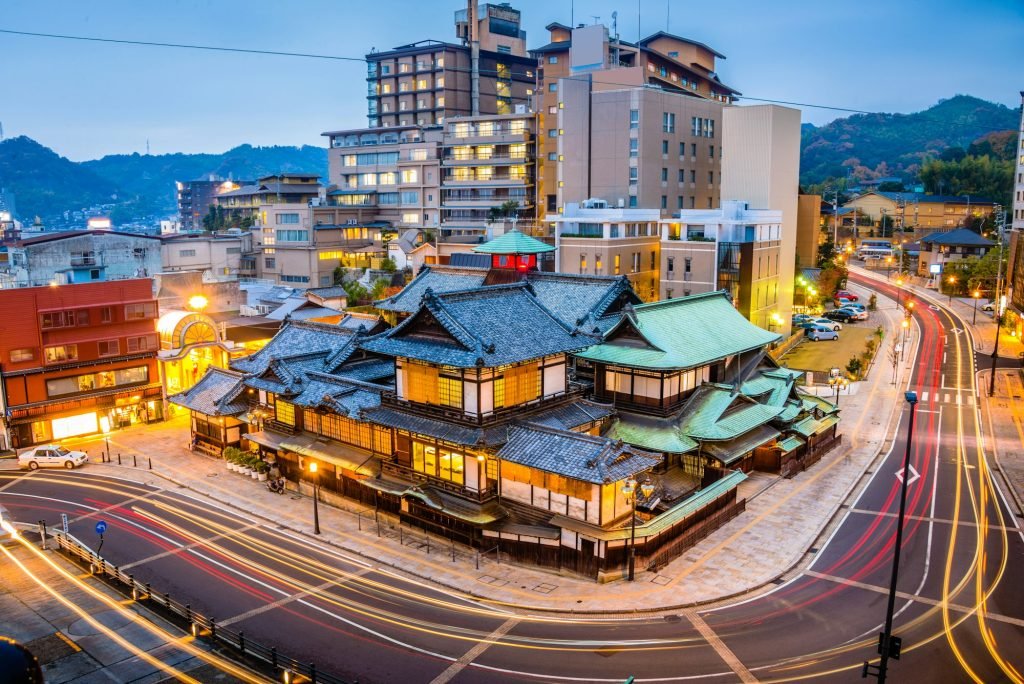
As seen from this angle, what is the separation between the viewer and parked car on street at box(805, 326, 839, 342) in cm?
9319

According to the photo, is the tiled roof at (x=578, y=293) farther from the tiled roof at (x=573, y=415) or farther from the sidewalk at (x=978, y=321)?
the sidewalk at (x=978, y=321)

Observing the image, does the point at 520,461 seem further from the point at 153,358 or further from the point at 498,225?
the point at 498,225

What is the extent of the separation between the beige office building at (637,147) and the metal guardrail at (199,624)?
69901 millimetres

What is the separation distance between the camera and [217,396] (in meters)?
54.0

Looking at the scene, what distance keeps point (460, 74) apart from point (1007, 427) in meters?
120

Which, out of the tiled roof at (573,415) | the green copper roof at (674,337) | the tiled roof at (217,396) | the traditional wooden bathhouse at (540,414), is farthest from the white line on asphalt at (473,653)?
the tiled roof at (217,396)

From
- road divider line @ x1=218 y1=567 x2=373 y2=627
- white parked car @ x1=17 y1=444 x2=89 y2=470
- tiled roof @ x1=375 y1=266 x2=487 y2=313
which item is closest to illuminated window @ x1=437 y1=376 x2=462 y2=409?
road divider line @ x1=218 y1=567 x2=373 y2=627

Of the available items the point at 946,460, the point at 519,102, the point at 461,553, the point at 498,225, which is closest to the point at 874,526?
the point at 946,460

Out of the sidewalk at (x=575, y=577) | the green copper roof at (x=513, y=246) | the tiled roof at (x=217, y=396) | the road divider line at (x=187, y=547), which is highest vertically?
the green copper roof at (x=513, y=246)

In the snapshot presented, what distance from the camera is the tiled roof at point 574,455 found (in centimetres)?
3356

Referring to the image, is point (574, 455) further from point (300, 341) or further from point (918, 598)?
point (300, 341)

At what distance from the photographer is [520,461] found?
35531 mm

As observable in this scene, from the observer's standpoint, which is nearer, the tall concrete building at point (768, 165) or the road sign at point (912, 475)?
the road sign at point (912, 475)

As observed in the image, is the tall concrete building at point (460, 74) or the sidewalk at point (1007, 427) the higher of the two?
the tall concrete building at point (460, 74)
